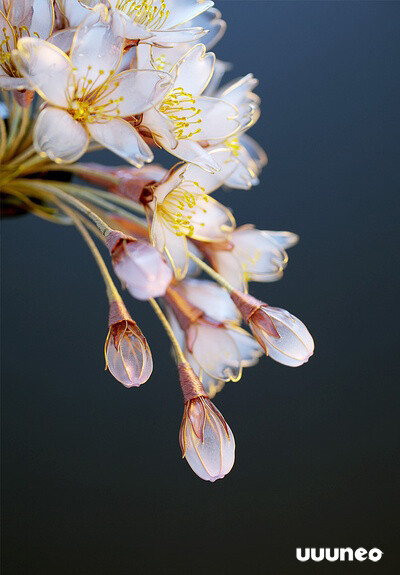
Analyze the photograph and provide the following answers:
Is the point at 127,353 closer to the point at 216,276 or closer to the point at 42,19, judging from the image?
the point at 216,276

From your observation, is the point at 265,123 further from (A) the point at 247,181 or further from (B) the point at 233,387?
(A) the point at 247,181

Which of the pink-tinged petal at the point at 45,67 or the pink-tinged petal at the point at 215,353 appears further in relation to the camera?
the pink-tinged petal at the point at 215,353

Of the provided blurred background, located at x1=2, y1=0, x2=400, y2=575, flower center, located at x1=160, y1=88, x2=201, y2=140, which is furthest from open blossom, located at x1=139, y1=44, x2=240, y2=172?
blurred background, located at x1=2, y1=0, x2=400, y2=575

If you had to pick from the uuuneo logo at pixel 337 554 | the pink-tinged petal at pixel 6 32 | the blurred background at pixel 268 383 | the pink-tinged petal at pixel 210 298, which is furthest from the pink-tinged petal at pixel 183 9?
the uuuneo logo at pixel 337 554

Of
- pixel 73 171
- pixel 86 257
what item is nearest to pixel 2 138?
pixel 73 171

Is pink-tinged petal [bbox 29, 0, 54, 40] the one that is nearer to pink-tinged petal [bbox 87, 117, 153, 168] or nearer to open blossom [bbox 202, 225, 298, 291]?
pink-tinged petal [bbox 87, 117, 153, 168]

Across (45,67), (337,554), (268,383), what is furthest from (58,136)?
(337,554)

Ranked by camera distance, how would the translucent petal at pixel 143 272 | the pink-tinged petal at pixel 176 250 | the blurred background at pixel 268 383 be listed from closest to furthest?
the translucent petal at pixel 143 272 → the pink-tinged petal at pixel 176 250 → the blurred background at pixel 268 383

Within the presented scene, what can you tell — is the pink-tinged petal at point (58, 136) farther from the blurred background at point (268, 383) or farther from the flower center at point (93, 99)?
the blurred background at point (268, 383)
